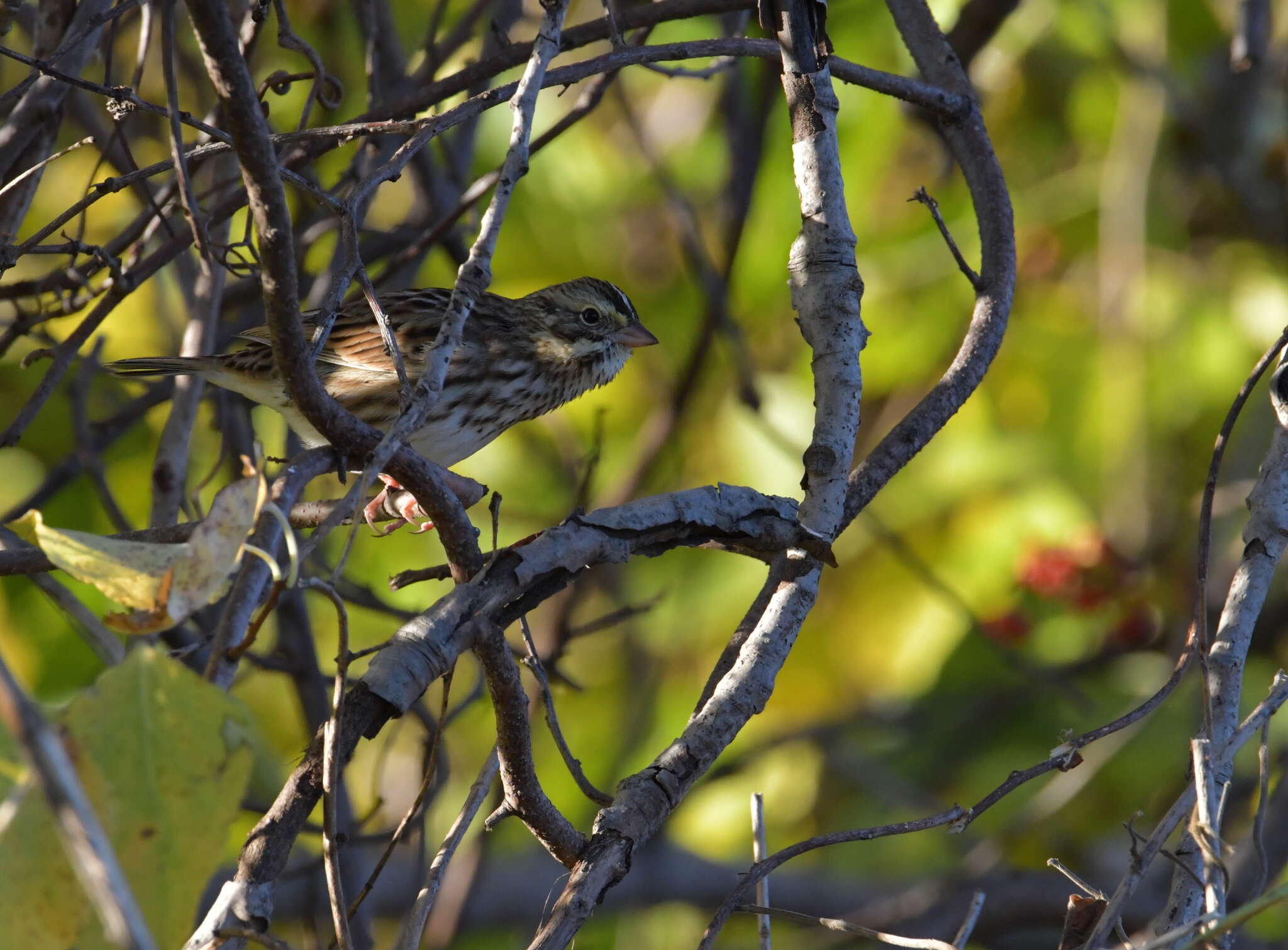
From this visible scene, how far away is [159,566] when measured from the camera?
109 centimetres

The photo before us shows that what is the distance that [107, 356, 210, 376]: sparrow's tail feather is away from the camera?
2.89m

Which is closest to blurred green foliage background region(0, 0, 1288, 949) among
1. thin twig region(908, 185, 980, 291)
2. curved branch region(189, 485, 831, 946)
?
thin twig region(908, 185, 980, 291)

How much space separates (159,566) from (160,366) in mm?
2043

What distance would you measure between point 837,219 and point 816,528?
1.48 ft

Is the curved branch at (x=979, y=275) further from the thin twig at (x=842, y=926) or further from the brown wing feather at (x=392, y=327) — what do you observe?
the brown wing feather at (x=392, y=327)

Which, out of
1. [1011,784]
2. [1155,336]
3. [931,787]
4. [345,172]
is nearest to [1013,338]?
[1155,336]

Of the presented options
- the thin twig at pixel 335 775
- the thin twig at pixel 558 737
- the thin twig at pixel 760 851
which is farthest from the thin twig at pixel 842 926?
the thin twig at pixel 335 775

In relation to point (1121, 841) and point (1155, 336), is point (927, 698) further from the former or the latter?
point (1155, 336)

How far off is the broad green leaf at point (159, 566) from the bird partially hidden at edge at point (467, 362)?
5.56 feet

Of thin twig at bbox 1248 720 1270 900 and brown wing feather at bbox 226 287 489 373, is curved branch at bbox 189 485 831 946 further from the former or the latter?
brown wing feather at bbox 226 287 489 373

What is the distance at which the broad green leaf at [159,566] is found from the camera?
108 cm

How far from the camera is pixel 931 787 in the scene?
14.9ft

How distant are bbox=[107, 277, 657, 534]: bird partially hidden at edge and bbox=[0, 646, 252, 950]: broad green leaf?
5.84ft

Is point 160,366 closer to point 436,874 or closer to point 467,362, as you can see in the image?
point 467,362
